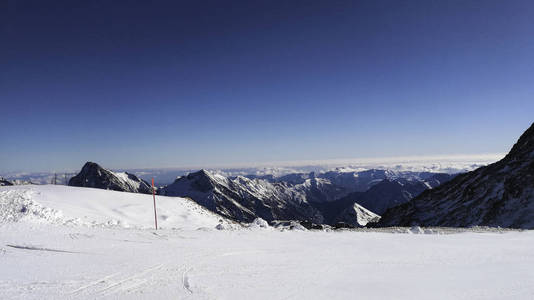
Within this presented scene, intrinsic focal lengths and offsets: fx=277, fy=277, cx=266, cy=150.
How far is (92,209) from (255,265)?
25734mm

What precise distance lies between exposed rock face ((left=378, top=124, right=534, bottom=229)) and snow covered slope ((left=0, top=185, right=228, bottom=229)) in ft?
125

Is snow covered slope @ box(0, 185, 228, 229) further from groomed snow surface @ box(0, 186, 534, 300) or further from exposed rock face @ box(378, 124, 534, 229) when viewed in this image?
exposed rock face @ box(378, 124, 534, 229)

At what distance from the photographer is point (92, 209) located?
28.9 metres

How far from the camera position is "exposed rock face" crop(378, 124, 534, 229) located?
37.4m

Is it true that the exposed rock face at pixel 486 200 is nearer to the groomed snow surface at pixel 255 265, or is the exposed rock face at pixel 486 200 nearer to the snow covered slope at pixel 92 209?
the groomed snow surface at pixel 255 265

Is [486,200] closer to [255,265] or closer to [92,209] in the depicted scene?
[255,265]

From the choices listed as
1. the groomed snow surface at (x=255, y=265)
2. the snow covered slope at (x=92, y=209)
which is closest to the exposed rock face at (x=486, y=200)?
the groomed snow surface at (x=255, y=265)

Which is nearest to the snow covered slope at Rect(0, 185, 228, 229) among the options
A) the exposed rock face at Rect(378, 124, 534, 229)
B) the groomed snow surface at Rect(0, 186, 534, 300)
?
the groomed snow surface at Rect(0, 186, 534, 300)

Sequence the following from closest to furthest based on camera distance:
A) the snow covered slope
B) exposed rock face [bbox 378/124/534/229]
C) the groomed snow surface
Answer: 1. the groomed snow surface
2. the snow covered slope
3. exposed rock face [bbox 378/124/534/229]

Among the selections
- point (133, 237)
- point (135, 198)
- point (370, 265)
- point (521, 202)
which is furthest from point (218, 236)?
point (521, 202)

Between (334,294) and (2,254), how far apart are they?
12.8 metres

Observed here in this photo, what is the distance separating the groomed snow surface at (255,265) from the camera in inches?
307

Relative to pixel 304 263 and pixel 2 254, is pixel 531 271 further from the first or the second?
pixel 2 254

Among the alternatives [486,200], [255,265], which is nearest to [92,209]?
[255,265]
